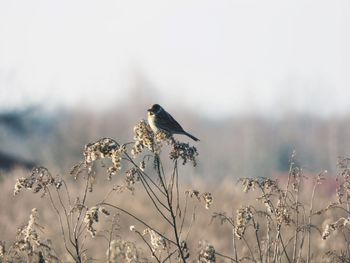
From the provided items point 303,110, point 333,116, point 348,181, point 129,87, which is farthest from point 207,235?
point 303,110

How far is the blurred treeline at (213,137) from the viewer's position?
43594 millimetres

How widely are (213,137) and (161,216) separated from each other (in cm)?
9741

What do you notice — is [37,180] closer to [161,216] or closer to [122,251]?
[122,251]

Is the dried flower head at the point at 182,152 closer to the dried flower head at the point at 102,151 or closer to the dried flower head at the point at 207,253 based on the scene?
the dried flower head at the point at 102,151

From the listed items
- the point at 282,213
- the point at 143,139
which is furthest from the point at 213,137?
the point at 143,139

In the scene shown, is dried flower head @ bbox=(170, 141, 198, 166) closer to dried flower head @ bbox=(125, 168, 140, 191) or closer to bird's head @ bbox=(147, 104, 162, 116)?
dried flower head @ bbox=(125, 168, 140, 191)

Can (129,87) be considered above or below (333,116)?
above

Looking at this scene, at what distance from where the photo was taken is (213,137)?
114 meters

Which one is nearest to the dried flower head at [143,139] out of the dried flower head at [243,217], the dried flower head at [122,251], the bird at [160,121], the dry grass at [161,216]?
the dry grass at [161,216]

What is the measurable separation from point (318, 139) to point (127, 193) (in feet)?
269

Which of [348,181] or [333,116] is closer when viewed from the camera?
[348,181]

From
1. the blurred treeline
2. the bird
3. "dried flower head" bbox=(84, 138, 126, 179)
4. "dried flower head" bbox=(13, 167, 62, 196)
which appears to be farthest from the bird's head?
the blurred treeline

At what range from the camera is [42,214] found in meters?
17.0

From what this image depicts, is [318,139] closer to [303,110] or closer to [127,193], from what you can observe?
[303,110]
